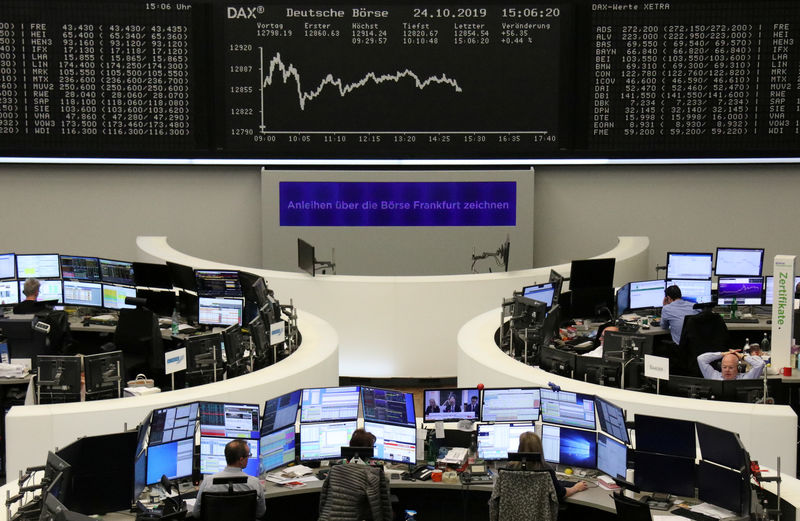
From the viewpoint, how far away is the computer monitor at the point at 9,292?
10305mm

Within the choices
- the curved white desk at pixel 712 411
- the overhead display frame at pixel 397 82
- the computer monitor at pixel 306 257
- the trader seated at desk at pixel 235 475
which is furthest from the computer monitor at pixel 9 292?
the trader seated at desk at pixel 235 475

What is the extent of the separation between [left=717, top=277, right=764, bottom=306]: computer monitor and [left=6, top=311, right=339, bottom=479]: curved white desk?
505 centimetres

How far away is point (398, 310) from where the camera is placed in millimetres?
10102

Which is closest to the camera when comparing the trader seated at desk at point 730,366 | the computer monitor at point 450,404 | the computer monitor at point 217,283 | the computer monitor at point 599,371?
the computer monitor at point 450,404

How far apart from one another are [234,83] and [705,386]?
6.81 meters

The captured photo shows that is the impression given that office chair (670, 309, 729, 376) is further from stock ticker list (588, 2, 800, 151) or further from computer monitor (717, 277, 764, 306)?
stock ticker list (588, 2, 800, 151)

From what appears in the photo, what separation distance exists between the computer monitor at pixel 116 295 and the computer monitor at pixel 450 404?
4442 mm

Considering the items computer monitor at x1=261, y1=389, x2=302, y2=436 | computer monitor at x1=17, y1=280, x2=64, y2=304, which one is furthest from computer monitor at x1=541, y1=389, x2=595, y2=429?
computer monitor at x1=17, y1=280, x2=64, y2=304

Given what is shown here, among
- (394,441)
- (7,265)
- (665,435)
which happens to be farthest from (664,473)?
(7,265)

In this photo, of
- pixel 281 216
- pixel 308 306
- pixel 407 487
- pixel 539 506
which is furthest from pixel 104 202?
pixel 539 506

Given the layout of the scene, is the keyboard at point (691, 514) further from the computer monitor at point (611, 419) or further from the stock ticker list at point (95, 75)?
the stock ticker list at point (95, 75)

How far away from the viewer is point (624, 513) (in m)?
5.44

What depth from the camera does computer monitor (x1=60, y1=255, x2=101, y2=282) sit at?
10.3 m

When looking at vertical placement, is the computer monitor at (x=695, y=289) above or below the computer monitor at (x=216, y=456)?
above
